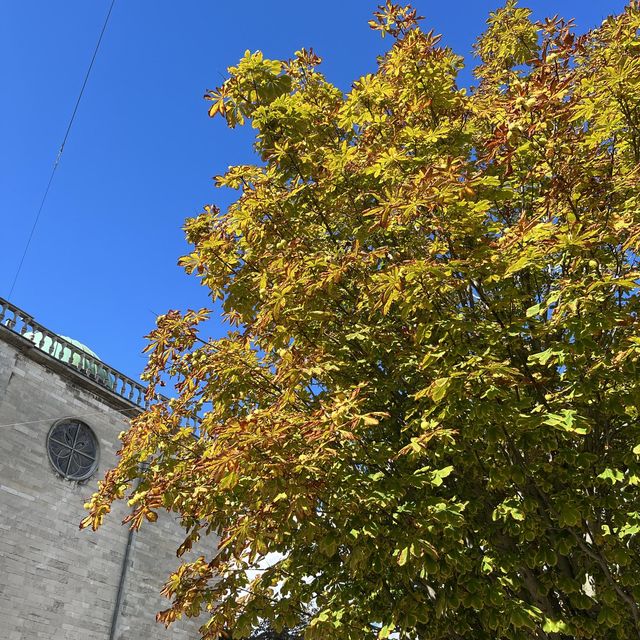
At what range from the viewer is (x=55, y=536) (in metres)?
13.9

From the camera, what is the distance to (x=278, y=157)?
5.62 meters

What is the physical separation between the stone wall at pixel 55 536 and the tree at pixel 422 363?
8.74 meters

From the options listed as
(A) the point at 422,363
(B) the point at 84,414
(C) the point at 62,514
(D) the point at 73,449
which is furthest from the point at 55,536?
(A) the point at 422,363

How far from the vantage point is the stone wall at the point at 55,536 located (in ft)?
42.6

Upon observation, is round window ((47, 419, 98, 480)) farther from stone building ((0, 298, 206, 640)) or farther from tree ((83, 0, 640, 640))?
tree ((83, 0, 640, 640))

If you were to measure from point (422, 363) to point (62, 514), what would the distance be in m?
12.9

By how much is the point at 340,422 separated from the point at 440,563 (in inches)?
61.0

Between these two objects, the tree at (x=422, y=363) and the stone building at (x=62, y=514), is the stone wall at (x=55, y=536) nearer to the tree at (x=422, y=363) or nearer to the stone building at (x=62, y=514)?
the stone building at (x=62, y=514)

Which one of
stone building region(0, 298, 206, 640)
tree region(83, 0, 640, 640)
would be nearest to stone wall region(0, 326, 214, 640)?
stone building region(0, 298, 206, 640)

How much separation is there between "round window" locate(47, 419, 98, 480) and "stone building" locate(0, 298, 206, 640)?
27mm

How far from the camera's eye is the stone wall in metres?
13.0

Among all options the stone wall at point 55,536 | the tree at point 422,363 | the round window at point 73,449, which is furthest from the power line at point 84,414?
the tree at point 422,363

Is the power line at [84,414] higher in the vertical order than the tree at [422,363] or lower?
higher

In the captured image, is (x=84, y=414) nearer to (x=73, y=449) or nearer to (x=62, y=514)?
(x=73, y=449)
